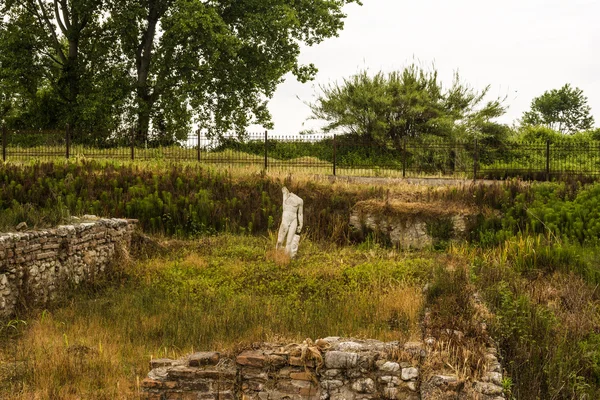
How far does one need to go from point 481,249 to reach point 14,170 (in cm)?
1387

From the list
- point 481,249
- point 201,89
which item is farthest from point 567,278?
point 201,89

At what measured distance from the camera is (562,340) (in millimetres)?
8023

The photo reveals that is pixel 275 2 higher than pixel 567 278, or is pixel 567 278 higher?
pixel 275 2

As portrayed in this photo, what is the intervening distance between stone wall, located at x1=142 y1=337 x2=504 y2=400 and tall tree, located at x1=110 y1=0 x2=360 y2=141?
2136cm

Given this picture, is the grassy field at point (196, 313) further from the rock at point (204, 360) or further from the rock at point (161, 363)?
the rock at point (161, 363)

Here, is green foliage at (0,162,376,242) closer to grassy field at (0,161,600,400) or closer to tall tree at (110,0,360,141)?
grassy field at (0,161,600,400)

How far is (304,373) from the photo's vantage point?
6648 mm

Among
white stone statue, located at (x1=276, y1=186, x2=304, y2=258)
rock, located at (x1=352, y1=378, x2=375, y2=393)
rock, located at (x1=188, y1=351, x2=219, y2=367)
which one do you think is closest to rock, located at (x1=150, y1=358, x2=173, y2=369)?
rock, located at (x1=188, y1=351, x2=219, y2=367)

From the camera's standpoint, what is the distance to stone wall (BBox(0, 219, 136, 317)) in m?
10.2

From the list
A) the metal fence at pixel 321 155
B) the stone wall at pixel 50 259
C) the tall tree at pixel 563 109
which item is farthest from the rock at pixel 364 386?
the tall tree at pixel 563 109

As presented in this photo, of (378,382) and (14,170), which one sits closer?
(378,382)

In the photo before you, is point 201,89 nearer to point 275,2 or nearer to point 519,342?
point 275,2

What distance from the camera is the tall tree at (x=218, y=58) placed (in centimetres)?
2762

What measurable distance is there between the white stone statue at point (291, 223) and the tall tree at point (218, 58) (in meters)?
14.3
